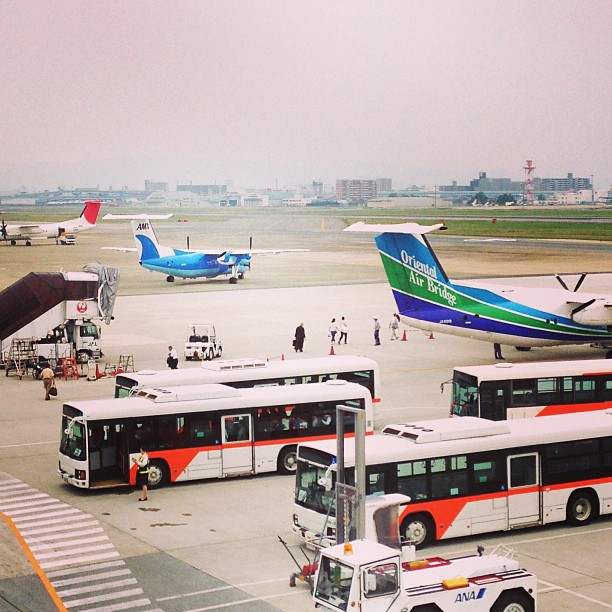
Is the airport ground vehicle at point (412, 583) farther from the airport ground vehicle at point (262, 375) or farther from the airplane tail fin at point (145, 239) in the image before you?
the airplane tail fin at point (145, 239)

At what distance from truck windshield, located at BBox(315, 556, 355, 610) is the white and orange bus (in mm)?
5552

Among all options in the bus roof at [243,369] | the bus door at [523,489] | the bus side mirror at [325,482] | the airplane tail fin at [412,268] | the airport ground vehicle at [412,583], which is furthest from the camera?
the airplane tail fin at [412,268]

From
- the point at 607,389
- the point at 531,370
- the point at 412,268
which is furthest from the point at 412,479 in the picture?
the point at 412,268

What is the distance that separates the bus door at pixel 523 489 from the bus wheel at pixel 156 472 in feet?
32.3

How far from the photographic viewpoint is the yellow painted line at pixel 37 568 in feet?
67.6

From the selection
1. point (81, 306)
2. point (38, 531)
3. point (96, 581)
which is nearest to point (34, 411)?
point (81, 306)

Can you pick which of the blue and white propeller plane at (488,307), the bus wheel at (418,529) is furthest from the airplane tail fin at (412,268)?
the bus wheel at (418,529)

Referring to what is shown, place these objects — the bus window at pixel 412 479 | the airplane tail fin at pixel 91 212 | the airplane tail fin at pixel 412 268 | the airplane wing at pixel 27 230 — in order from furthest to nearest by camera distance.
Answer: the airplane tail fin at pixel 91 212, the airplane wing at pixel 27 230, the airplane tail fin at pixel 412 268, the bus window at pixel 412 479

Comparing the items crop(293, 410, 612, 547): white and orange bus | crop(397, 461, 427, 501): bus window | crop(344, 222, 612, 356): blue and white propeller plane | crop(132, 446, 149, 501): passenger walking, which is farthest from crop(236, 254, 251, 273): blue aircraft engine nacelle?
crop(397, 461, 427, 501): bus window

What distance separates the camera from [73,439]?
29.2 metres

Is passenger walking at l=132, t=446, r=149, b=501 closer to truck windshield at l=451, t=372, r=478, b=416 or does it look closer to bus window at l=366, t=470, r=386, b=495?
bus window at l=366, t=470, r=386, b=495

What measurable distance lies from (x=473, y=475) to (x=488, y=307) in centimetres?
2365

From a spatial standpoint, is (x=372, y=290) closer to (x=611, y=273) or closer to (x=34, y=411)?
(x=611, y=273)

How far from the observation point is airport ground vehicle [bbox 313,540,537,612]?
16.5 meters
